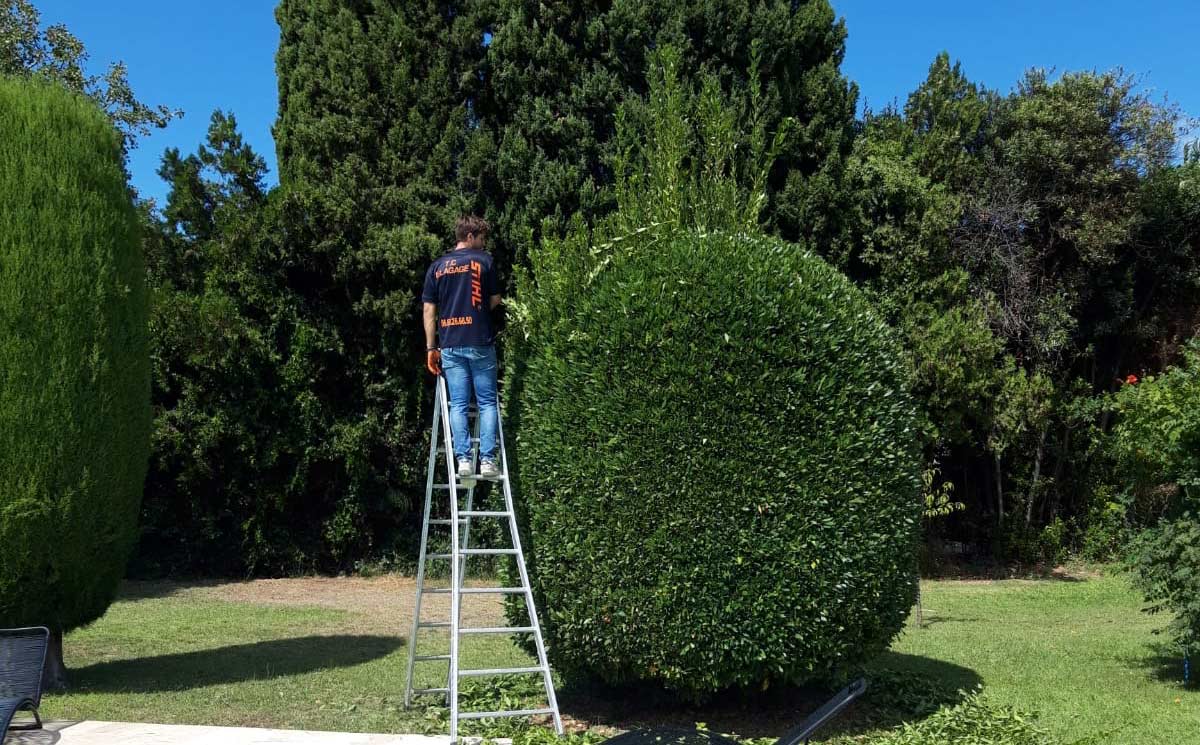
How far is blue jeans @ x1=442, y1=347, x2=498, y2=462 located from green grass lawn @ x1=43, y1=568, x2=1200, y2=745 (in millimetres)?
2014

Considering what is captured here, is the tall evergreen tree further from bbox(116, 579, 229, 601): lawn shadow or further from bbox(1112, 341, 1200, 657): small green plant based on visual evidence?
bbox(1112, 341, 1200, 657): small green plant

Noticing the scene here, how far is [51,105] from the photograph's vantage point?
25.0 ft

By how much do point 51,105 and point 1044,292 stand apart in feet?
51.0

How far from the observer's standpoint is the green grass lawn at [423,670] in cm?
664

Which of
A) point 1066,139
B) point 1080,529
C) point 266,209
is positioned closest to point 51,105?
point 266,209

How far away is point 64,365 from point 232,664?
10.8 ft

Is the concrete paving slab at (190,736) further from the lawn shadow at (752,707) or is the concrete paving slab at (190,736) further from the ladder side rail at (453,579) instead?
the lawn shadow at (752,707)

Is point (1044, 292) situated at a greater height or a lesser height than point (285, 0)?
lesser

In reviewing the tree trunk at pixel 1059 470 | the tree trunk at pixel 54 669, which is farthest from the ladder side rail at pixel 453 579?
the tree trunk at pixel 1059 470

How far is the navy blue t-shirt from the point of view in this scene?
6.66m

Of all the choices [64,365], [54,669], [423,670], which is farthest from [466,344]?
[54,669]

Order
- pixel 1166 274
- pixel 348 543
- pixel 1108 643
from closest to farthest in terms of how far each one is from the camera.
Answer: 1. pixel 1108 643
2. pixel 348 543
3. pixel 1166 274

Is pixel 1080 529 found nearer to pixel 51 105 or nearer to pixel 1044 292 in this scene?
pixel 1044 292

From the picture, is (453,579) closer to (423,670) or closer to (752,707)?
(752,707)
